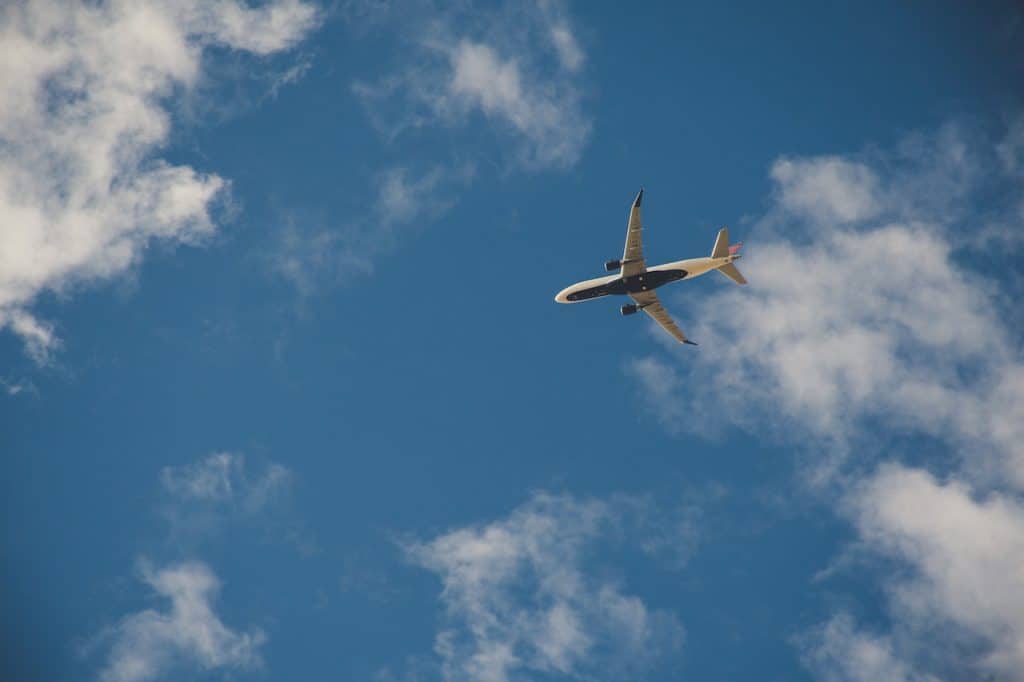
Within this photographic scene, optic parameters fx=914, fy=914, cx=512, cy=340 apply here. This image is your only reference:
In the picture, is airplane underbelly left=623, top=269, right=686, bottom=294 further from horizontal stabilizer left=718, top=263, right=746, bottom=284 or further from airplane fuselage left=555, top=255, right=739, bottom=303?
horizontal stabilizer left=718, top=263, right=746, bottom=284

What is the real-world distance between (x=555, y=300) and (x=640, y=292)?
8475mm

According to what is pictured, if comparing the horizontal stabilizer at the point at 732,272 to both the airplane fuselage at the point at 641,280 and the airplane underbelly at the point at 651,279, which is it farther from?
the airplane underbelly at the point at 651,279

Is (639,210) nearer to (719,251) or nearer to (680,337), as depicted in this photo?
(719,251)

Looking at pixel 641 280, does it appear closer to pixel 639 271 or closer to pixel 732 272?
pixel 639 271

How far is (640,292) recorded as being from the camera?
90.9 metres

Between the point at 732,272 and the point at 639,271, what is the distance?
881 cm

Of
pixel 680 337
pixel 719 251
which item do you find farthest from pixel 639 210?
pixel 680 337

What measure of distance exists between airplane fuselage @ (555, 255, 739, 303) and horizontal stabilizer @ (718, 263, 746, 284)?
2.00 ft

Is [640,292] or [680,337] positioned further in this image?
[680,337]

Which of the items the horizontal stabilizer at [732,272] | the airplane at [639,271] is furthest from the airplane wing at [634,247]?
the horizontal stabilizer at [732,272]

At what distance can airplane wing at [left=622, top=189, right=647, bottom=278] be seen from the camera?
84562mm

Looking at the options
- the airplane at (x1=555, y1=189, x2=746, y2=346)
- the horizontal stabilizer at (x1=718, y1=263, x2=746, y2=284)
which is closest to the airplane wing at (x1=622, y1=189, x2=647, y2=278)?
the airplane at (x1=555, y1=189, x2=746, y2=346)

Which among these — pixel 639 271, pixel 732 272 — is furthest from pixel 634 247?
pixel 732 272

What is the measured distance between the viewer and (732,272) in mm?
86938
